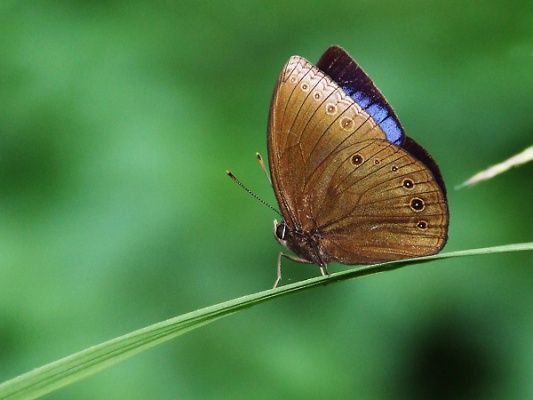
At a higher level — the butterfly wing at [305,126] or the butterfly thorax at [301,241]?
the butterfly wing at [305,126]

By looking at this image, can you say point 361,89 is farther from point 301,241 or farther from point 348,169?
point 301,241

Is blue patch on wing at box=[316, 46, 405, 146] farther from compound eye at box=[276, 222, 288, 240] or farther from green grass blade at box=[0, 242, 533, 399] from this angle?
green grass blade at box=[0, 242, 533, 399]

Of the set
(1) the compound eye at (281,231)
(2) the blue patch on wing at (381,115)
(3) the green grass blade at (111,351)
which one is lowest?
(3) the green grass blade at (111,351)

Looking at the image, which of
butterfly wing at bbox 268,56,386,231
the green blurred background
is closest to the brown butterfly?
butterfly wing at bbox 268,56,386,231

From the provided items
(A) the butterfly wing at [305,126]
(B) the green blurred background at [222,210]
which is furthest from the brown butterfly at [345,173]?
(B) the green blurred background at [222,210]

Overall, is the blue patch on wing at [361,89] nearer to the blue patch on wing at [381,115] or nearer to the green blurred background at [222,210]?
the blue patch on wing at [381,115]

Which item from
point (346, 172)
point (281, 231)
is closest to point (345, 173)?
point (346, 172)
